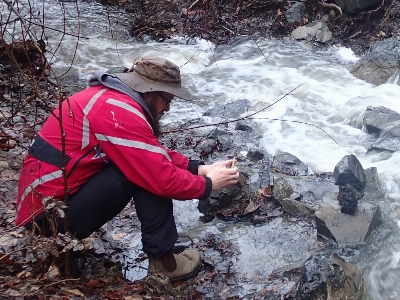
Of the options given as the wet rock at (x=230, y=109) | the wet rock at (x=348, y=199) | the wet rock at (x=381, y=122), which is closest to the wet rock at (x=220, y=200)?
the wet rock at (x=348, y=199)

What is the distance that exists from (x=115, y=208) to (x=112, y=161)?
363 mm

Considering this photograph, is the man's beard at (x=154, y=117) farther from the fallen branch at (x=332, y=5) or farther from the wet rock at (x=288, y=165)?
the fallen branch at (x=332, y=5)

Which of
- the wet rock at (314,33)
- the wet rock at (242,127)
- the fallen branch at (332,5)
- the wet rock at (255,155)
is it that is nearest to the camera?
the wet rock at (255,155)

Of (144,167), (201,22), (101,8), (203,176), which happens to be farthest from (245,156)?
(101,8)

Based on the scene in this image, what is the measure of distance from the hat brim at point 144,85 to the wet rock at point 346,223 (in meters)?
1.87

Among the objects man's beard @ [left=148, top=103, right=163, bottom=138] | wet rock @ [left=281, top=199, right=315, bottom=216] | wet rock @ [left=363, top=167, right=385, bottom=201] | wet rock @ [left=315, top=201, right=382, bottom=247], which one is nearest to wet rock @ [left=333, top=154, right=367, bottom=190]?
wet rock @ [left=363, top=167, right=385, bottom=201]

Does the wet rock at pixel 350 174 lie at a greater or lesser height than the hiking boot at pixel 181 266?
lesser

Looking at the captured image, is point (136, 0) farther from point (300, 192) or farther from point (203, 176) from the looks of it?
point (203, 176)

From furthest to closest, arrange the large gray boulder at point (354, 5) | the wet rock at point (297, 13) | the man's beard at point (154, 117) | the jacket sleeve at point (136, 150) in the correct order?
the wet rock at point (297, 13)
the large gray boulder at point (354, 5)
the man's beard at point (154, 117)
the jacket sleeve at point (136, 150)

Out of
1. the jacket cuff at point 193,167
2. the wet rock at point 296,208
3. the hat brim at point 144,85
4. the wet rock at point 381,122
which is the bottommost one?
the wet rock at point 381,122

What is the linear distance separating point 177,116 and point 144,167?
423cm

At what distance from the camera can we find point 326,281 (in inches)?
123

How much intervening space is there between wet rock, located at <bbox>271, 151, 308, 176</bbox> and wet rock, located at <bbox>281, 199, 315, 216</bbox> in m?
0.85

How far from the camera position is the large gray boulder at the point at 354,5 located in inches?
406
